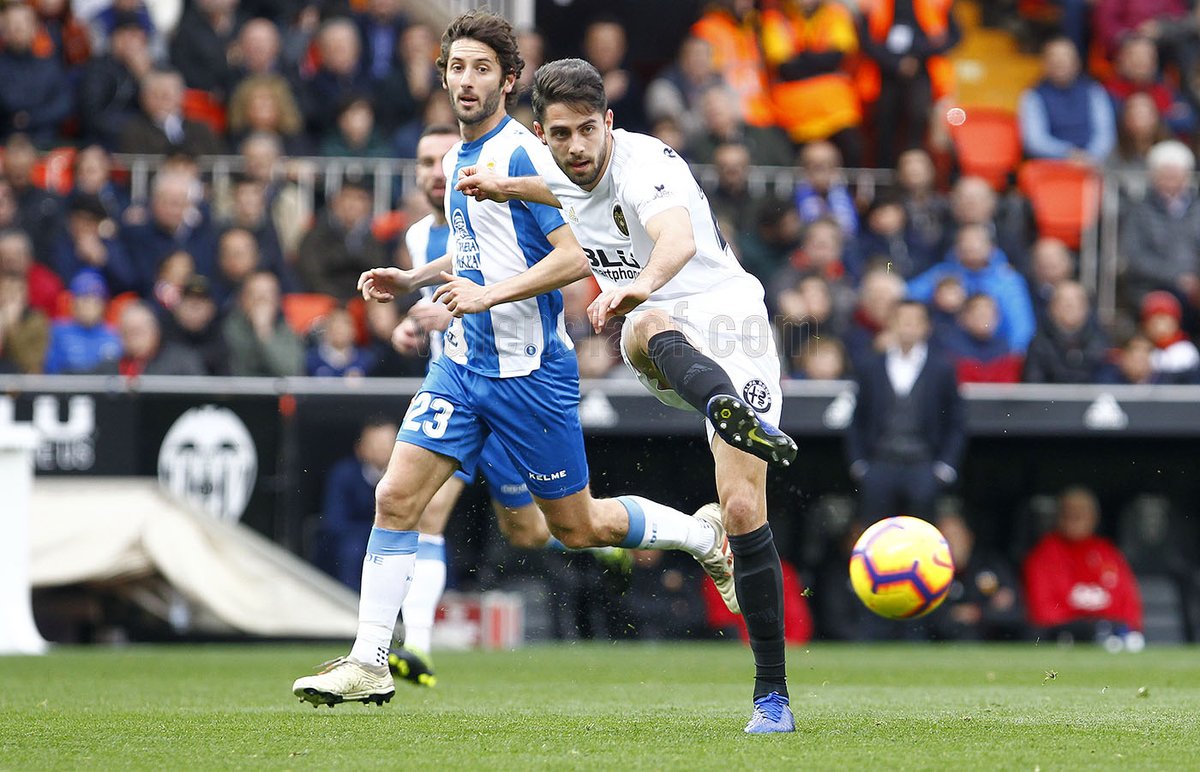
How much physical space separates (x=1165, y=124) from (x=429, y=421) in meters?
11.2

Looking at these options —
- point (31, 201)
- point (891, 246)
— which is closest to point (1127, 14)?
point (891, 246)

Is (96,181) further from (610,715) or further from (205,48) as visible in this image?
(610,715)

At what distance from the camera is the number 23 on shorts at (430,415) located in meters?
6.79

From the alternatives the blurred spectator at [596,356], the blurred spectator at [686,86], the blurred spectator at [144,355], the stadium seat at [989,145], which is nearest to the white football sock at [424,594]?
the blurred spectator at [596,356]

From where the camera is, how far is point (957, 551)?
1291cm

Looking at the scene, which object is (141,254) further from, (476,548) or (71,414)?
(476,548)

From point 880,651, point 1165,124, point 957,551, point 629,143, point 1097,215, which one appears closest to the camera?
point 629,143

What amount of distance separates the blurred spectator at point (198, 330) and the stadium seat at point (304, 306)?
0.80 metres

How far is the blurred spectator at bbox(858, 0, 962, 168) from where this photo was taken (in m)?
15.8

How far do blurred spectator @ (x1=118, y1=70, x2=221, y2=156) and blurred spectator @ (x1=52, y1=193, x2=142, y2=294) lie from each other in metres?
0.90

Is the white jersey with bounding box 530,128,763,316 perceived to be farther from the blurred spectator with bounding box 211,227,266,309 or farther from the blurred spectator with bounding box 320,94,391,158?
the blurred spectator with bounding box 320,94,391,158

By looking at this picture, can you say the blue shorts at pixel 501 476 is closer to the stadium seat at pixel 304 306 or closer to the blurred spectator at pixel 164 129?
the stadium seat at pixel 304 306

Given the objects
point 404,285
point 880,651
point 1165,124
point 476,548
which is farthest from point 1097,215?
point 404,285

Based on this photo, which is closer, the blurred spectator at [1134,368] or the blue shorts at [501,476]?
the blue shorts at [501,476]
